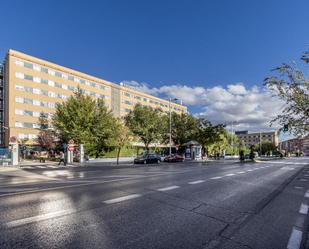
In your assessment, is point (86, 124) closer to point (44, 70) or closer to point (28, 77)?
point (28, 77)

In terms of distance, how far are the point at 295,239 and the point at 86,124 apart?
41959 mm

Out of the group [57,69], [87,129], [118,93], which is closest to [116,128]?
[87,129]

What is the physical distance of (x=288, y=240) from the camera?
4.89 metres

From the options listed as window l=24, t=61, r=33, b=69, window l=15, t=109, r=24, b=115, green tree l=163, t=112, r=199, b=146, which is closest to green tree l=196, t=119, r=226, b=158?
green tree l=163, t=112, r=199, b=146

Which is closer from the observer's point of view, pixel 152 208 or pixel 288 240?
pixel 288 240

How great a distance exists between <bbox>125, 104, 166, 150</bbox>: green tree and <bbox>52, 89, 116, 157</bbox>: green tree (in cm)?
1512

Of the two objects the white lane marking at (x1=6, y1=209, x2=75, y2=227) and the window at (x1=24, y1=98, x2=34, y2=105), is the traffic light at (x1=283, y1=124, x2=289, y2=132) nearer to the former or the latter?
the white lane marking at (x1=6, y1=209, x2=75, y2=227)

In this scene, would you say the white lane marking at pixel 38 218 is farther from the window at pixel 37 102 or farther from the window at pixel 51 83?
the window at pixel 51 83

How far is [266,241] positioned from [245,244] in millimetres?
476

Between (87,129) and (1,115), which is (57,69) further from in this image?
(87,129)

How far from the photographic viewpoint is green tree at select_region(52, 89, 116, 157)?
43.4 metres

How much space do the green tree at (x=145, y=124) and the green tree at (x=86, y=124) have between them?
15.1 m

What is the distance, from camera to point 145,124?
205 ft

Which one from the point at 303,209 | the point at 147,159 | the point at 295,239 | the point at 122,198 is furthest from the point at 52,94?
the point at 295,239
